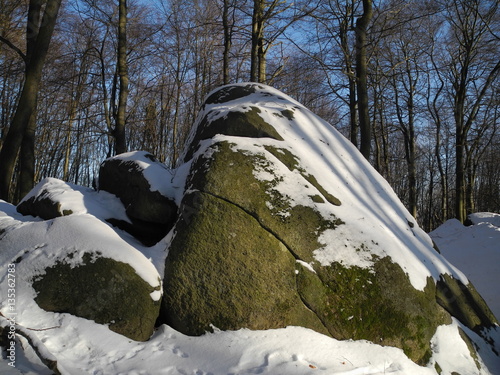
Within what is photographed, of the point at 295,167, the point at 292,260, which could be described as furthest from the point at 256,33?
the point at 292,260

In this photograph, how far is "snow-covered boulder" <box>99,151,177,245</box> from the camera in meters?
4.51

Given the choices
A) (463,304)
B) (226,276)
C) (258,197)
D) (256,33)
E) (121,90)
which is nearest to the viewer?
(226,276)

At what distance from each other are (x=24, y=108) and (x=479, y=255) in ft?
32.0

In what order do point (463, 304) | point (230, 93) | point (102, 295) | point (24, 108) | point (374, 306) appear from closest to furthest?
point (102, 295) < point (374, 306) < point (463, 304) < point (230, 93) < point (24, 108)

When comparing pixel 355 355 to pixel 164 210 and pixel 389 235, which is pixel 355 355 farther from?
pixel 164 210

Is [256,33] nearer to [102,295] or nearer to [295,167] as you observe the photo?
[295,167]

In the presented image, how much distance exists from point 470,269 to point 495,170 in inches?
1113

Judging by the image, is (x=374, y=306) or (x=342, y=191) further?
(x=342, y=191)

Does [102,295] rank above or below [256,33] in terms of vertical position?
below

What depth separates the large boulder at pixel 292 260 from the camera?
3521mm

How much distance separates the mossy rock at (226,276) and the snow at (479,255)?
3.95 metres

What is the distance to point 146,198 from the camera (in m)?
4.57

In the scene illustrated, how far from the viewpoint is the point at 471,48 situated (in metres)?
15.3

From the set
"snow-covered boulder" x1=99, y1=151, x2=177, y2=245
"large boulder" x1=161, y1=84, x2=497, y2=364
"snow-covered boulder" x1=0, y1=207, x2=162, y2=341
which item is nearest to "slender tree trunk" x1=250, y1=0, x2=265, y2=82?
"large boulder" x1=161, y1=84, x2=497, y2=364
